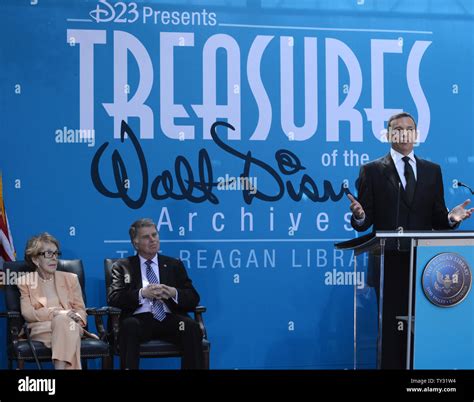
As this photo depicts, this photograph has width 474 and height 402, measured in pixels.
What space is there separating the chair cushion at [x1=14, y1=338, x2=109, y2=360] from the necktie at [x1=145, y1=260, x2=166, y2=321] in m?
0.37

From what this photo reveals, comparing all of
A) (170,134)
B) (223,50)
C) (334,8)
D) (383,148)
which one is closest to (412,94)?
(383,148)

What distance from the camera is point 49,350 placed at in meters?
4.52

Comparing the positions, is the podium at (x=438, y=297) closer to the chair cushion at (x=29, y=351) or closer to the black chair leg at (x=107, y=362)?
the black chair leg at (x=107, y=362)

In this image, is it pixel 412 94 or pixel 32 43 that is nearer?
pixel 32 43

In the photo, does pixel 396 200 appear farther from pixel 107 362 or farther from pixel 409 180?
pixel 107 362

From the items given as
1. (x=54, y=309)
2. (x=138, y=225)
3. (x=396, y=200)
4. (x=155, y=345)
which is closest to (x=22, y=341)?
(x=54, y=309)

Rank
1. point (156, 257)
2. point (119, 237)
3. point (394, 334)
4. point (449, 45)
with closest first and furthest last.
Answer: point (394, 334)
point (156, 257)
point (119, 237)
point (449, 45)

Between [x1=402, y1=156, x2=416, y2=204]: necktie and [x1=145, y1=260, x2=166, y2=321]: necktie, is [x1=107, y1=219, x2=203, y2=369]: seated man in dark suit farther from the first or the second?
[x1=402, y1=156, x2=416, y2=204]: necktie

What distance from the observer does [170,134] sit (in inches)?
214

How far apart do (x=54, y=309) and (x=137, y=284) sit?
531 mm

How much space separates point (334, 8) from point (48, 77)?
2.05 meters

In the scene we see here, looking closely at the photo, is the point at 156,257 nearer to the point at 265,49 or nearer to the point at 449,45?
the point at 265,49

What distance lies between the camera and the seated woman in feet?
14.7

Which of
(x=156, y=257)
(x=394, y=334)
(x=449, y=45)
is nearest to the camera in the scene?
(x=394, y=334)
